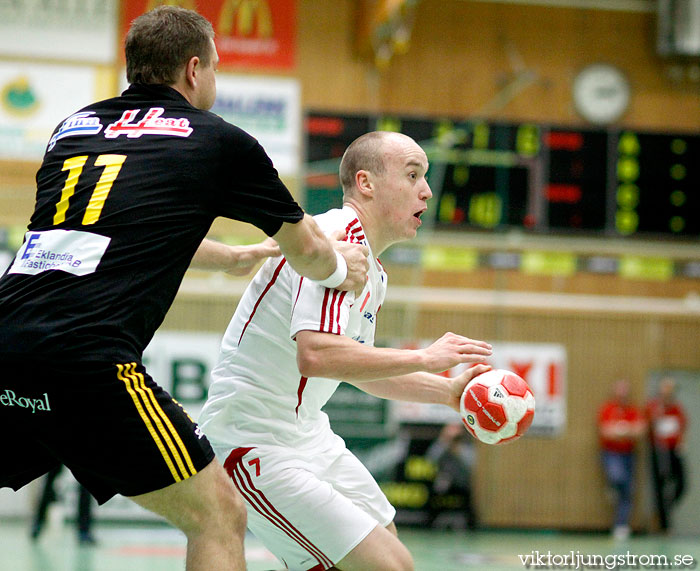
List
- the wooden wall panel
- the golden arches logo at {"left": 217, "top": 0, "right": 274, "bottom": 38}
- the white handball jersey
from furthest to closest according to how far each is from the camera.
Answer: the wooden wall panel → the golden arches logo at {"left": 217, "top": 0, "right": 274, "bottom": 38} → the white handball jersey

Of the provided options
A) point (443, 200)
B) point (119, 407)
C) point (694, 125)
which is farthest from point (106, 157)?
point (694, 125)

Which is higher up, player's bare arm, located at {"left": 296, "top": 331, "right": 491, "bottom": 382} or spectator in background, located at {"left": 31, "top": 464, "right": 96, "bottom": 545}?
player's bare arm, located at {"left": 296, "top": 331, "right": 491, "bottom": 382}

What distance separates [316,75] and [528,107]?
3.45 meters

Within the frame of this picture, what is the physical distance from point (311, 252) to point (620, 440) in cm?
1270

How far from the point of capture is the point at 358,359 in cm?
362

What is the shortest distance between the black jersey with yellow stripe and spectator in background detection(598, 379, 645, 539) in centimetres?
1272

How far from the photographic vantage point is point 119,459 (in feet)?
9.93

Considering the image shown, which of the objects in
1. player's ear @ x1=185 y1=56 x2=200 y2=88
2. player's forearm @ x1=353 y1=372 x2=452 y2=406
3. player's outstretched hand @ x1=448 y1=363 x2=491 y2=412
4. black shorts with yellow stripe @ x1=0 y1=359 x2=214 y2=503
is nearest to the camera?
black shorts with yellow stripe @ x1=0 y1=359 x2=214 y2=503

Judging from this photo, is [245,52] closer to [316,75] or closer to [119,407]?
[316,75]

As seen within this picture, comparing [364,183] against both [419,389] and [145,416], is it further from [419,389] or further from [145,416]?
[145,416]

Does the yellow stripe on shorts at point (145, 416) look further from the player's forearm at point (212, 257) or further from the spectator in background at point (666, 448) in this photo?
the spectator in background at point (666, 448)

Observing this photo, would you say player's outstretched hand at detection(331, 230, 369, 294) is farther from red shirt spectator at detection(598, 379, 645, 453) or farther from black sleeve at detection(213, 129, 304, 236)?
red shirt spectator at detection(598, 379, 645, 453)

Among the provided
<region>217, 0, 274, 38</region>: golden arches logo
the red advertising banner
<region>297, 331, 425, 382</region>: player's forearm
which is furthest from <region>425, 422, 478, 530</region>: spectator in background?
<region>297, 331, 425, 382</region>: player's forearm

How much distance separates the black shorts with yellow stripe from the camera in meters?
2.99
